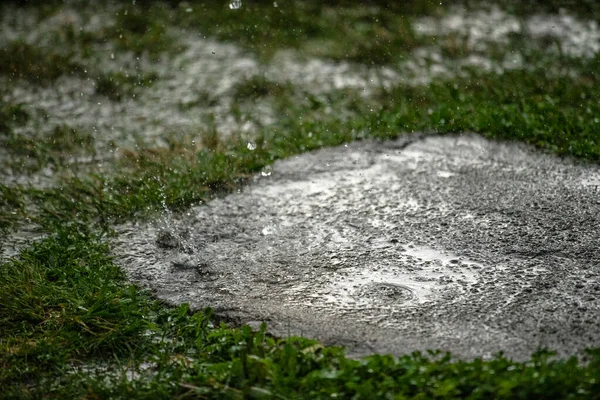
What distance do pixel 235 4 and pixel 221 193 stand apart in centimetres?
401

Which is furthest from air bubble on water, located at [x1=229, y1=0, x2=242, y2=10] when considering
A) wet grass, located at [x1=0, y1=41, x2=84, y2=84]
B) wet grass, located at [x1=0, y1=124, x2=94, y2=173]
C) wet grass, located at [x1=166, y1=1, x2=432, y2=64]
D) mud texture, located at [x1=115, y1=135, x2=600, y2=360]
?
mud texture, located at [x1=115, y1=135, x2=600, y2=360]

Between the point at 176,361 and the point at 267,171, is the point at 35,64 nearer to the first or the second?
the point at 267,171

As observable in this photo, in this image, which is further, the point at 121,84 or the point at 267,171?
the point at 121,84

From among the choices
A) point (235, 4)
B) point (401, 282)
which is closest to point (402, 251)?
point (401, 282)

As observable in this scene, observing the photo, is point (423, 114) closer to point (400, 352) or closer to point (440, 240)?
point (440, 240)

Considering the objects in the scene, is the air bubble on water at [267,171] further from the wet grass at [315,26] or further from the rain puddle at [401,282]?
the wet grass at [315,26]

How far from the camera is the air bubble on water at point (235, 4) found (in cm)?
829

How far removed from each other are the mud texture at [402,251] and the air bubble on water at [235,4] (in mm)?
3409

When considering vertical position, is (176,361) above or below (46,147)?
below

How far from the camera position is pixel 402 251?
4094 mm

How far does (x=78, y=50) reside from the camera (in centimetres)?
755

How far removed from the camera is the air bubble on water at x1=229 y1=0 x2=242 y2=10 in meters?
8.29

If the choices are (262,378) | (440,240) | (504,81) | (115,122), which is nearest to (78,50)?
(115,122)

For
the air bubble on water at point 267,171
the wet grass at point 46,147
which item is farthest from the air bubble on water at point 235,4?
the air bubble on water at point 267,171
